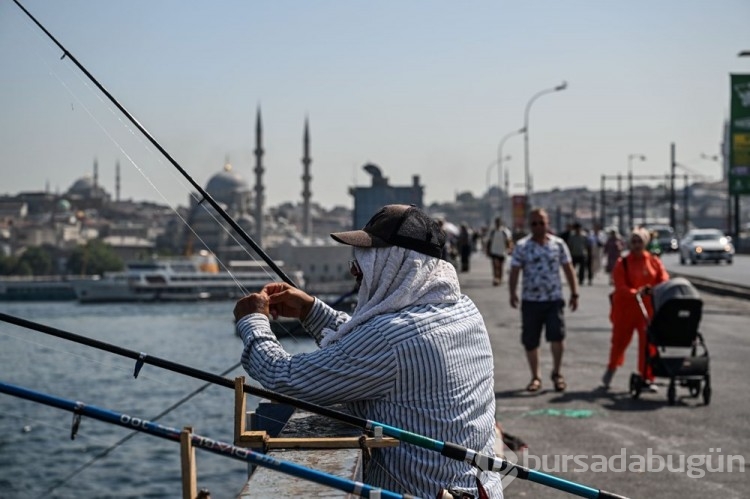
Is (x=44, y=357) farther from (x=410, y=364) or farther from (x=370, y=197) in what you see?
(x=410, y=364)

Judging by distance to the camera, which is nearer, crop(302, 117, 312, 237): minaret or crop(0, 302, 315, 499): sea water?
crop(0, 302, 315, 499): sea water

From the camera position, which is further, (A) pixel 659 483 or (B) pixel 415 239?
(A) pixel 659 483

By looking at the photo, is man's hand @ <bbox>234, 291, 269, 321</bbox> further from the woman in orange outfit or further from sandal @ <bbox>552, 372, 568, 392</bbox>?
the woman in orange outfit

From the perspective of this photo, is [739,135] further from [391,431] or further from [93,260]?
[93,260]

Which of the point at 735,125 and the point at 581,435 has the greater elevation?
the point at 735,125

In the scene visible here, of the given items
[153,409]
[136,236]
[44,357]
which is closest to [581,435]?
[153,409]

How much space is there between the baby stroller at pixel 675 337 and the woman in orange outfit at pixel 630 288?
37 centimetres

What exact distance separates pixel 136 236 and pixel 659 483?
168222 mm

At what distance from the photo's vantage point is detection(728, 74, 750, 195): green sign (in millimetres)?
34469

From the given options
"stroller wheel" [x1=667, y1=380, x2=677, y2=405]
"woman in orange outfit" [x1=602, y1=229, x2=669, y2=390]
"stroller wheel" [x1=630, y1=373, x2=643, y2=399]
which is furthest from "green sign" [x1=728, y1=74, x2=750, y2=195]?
"stroller wheel" [x1=667, y1=380, x2=677, y2=405]

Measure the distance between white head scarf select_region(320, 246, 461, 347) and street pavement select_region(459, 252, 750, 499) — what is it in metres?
3.90

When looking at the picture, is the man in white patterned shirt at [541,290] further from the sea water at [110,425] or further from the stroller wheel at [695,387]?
the sea water at [110,425]

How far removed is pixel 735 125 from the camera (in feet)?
120

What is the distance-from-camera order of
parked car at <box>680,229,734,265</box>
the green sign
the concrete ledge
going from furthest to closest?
1. parked car at <box>680,229,734,265</box>
2. the green sign
3. the concrete ledge
